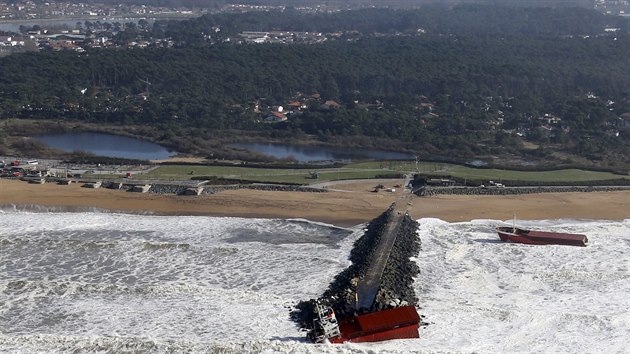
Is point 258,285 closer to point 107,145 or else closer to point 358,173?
point 358,173

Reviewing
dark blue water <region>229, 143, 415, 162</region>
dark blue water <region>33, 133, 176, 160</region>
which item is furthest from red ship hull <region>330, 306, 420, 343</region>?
dark blue water <region>33, 133, 176, 160</region>

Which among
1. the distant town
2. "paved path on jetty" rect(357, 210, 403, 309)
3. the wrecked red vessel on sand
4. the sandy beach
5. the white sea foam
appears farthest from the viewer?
the distant town

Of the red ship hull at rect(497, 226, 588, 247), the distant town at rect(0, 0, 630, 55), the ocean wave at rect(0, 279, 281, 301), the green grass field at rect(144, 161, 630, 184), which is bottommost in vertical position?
the distant town at rect(0, 0, 630, 55)

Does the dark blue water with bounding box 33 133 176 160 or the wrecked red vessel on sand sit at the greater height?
the wrecked red vessel on sand

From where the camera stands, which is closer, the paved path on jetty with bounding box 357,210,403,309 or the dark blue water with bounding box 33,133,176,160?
the paved path on jetty with bounding box 357,210,403,309

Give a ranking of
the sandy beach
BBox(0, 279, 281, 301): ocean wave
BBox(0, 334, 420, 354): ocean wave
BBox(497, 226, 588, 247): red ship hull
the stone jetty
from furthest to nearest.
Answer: the sandy beach
BBox(497, 226, 588, 247): red ship hull
BBox(0, 279, 281, 301): ocean wave
the stone jetty
BBox(0, 334, 420, 354): ocean wave

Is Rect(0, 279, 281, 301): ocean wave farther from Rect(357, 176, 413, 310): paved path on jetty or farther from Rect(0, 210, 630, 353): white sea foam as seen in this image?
Rect(357, 176, 413, 310): paved path on jetty
